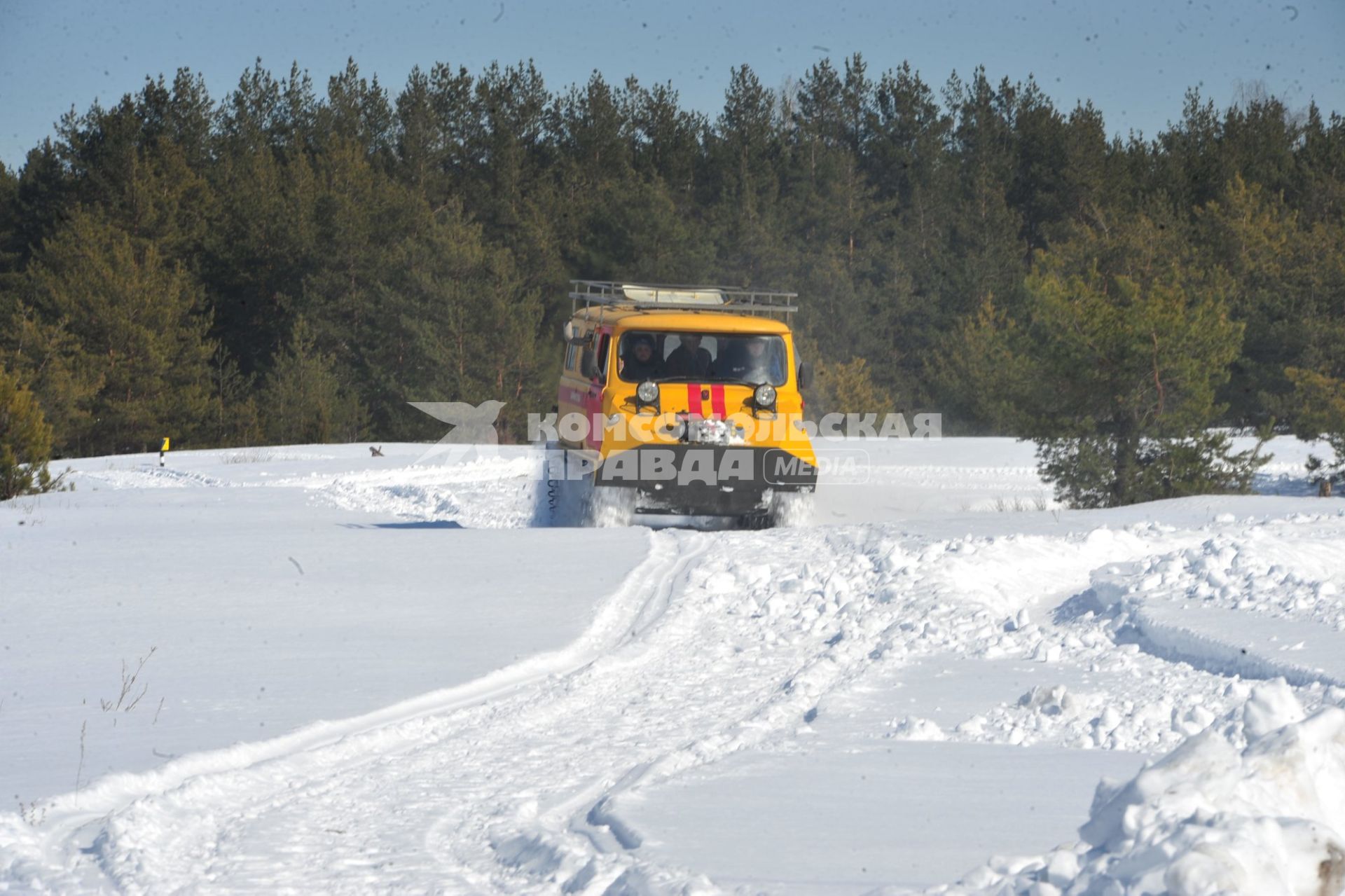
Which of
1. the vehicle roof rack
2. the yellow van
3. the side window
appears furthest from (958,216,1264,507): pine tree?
the side window

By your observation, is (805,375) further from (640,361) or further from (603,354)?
(603,354)

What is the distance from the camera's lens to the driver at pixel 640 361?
13.8 m

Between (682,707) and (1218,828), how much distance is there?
3614mm

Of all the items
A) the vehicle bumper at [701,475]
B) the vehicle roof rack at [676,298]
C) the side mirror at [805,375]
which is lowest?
the vehicle bumper at [701,475]

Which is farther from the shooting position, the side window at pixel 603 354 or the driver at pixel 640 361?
the side window at pixel 603 354

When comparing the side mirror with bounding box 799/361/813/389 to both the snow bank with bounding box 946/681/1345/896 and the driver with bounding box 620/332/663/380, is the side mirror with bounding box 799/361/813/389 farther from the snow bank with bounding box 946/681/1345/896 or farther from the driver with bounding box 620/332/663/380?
the snow bank with bounding box 946/681/1345/896

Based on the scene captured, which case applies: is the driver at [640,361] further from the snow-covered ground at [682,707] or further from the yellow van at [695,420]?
the snow-covered ground at [682,707]

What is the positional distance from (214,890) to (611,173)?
5548cm

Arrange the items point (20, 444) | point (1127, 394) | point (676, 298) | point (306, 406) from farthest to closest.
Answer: point (306, 406) → point (1127, 394) → point (20, 444) → point (676, 298)

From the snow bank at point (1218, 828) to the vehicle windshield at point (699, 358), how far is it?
10.0 meters

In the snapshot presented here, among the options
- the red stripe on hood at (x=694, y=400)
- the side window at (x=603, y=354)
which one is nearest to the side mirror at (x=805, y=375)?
the red stripe on hood at (x=694, y=400)

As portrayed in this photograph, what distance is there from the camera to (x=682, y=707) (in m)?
6.75

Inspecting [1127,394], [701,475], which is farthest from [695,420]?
[1127,394]

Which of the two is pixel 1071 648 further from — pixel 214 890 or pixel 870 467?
pixel 870 467
